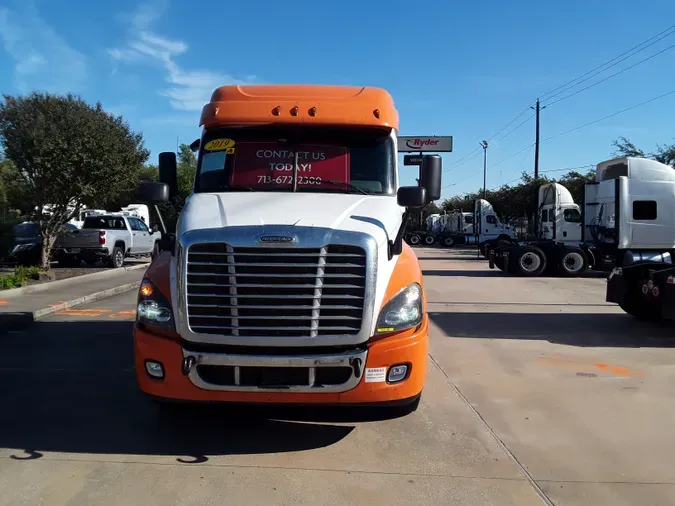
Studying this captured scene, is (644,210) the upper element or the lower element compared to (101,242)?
upper

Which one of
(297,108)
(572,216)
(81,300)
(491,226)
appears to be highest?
(297,108)

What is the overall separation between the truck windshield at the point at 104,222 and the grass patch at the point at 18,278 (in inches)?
223

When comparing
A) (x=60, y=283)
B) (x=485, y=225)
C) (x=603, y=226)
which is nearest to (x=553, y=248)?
(x=603, y=226)

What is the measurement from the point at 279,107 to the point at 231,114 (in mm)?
475

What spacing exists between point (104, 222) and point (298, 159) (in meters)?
17.0

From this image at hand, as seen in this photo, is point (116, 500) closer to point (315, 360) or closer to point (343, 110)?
point (315, 360)

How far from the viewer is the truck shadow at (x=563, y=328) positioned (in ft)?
28.9

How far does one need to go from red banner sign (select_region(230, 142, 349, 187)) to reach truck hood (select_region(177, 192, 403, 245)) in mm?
273

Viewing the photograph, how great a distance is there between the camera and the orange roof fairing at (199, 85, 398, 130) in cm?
563

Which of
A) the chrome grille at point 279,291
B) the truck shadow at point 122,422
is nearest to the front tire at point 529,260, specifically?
the truck shadow at point 122,422

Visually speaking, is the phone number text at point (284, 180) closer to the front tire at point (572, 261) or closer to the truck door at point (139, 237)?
the front tire at point (572, 261)

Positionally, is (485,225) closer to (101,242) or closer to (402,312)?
(101,242)

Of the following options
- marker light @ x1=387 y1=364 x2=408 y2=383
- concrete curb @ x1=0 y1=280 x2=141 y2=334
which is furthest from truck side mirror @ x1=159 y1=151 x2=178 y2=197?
concrete curb @ x1=0 y1=280 x2=141 y2=334

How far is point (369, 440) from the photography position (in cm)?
477
